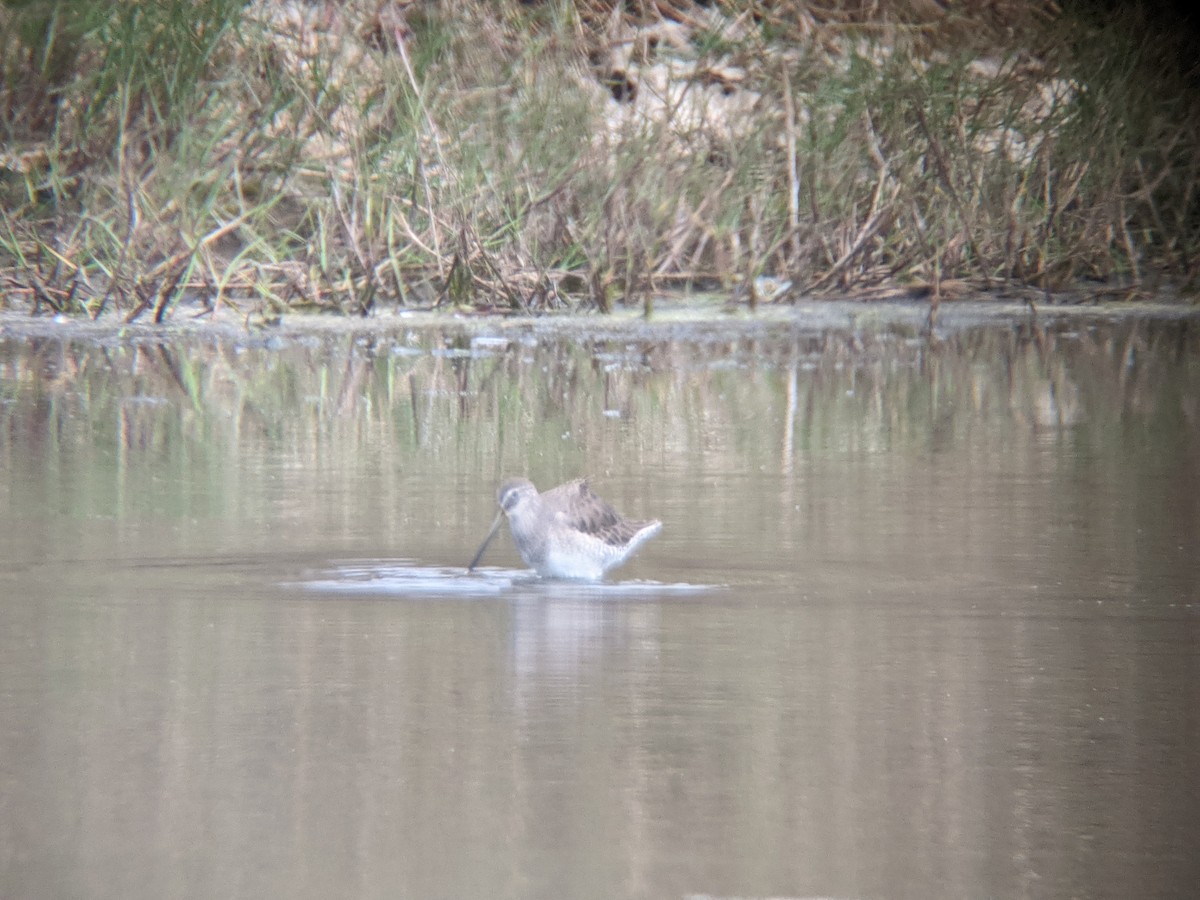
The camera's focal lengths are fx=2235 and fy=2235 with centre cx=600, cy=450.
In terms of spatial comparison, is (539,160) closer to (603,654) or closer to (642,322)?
(642,322)

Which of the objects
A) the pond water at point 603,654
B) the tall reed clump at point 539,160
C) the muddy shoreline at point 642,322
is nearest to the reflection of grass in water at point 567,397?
the pond water at point 603,654

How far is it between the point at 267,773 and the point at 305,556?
2071 millimetres

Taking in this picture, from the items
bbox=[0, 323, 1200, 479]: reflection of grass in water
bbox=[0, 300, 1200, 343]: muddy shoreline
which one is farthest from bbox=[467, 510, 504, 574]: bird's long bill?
bbox=[0, 300, 1200, 343]: muddy shoreline

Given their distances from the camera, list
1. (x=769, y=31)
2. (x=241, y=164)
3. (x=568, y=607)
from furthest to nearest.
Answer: (x=769, y=31) < (x=241, y=164) < (x=568, y=607)

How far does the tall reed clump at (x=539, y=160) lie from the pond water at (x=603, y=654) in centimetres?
350

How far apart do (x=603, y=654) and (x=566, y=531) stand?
985mm

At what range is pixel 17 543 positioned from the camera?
5.75 m

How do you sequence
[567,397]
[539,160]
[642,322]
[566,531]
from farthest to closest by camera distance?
1. [539,160]
2. [642,322]
3. [567,397]
4. [566,531]

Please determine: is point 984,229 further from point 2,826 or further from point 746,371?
point 2,826

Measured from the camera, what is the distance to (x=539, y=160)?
12898 millimetres

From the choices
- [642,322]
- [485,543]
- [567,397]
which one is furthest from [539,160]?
[485,543]

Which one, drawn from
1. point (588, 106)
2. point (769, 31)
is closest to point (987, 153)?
point (769, 31)

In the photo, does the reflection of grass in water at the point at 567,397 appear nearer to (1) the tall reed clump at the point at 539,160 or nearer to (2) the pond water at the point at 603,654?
(2) the pond water at the point at 603,654

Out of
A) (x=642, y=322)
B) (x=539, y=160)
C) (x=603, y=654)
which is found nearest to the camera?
(x=603, y=654)
